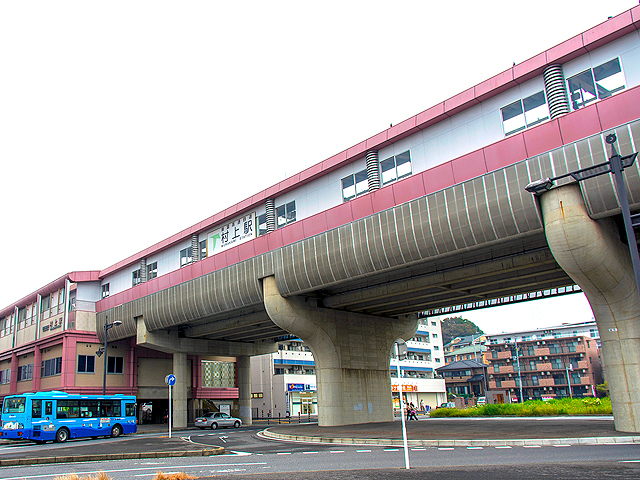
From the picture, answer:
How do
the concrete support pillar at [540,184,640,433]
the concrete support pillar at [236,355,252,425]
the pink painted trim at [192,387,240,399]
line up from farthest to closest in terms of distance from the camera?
the pink painted trim at [192,387,240,399] → the concrete support pillar at [236,355,252,425] → the concrete support pillar at [540,184,640,433]

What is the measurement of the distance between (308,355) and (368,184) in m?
49.6

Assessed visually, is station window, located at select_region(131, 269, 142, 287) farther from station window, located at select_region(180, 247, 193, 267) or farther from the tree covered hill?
the tree covered hill

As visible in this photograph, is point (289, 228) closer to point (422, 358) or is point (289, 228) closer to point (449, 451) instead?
point (449, 451)

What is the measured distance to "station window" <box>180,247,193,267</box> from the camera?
143 feet

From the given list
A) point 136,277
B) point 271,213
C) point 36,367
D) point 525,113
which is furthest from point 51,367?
point 525,113

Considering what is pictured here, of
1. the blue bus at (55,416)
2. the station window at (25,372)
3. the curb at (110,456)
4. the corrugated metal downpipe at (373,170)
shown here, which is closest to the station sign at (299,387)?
the station window at (25,372)

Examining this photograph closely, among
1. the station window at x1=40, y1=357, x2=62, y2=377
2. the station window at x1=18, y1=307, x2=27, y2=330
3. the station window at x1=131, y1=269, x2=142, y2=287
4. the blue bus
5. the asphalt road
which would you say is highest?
the station window at x1=131, y1=269, x2=142, y2=287

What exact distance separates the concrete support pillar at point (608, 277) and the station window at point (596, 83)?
176 inches

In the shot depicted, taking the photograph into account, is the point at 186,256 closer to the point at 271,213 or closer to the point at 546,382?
the point at 271,213

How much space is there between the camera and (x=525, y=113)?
24.2 m

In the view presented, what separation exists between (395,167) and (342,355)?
529 inches

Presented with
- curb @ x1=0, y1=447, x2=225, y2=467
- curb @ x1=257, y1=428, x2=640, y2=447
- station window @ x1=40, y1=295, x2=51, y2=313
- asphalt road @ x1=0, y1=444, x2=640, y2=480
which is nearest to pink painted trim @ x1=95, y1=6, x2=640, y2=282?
curb @ x1=257, y1=428, x2=640, y2=447

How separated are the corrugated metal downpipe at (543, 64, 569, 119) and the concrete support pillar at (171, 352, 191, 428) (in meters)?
37.2

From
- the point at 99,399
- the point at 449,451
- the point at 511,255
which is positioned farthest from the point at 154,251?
the point at 449,451
